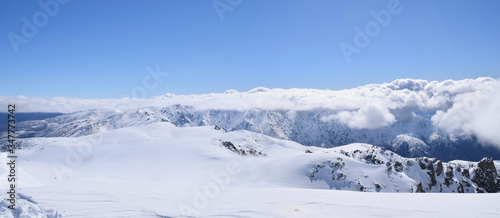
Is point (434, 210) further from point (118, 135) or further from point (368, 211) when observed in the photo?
point (118, 135)

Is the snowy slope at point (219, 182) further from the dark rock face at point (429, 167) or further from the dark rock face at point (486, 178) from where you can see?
the dark rock face at point (486, 178)

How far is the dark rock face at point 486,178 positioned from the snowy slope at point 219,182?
2.45 feet

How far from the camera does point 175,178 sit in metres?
48.8

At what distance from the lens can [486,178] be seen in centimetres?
7562

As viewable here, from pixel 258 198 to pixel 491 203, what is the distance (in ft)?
43.9

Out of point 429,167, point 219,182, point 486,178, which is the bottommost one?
point 486,178

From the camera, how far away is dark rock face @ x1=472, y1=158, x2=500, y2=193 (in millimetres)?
73062

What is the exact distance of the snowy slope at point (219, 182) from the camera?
492 inches

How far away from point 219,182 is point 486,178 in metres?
83.9

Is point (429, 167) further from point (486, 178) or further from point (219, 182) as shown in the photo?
point (219, 182)

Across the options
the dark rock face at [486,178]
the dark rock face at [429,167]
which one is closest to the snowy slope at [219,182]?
the dark rock face at [429,167]

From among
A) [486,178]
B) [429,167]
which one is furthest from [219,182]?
[486,178]

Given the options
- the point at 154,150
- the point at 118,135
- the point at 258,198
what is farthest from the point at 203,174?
the point at 118,135

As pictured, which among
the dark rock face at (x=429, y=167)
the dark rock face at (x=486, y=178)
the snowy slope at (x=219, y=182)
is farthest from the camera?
the dark rock face at (x=486, y=178)
